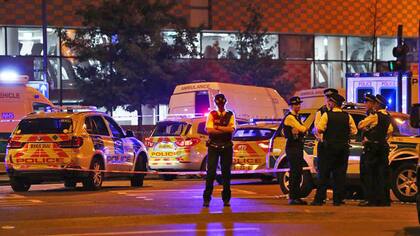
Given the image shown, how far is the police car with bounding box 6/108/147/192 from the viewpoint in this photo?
1541 centimetres

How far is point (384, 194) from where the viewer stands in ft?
39.3

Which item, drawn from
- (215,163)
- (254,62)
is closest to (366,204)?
(215,163)

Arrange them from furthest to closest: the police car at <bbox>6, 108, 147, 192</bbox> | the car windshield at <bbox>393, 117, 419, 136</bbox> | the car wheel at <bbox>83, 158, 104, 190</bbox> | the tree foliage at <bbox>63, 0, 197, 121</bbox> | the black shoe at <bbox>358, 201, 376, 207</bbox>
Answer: the tree foliage at <bbox>63, 0, 197, 121</bbox> → the car wheel at <bbox>83, 158, 104, 190</bbox> → the police car at <bbox>6, 108, 147, 192</bbox> → the car windshield at <bbox>393, 117, 419, 136</bbox> → the black shoe at <bbox>358, 201, 376, 207</bbox>

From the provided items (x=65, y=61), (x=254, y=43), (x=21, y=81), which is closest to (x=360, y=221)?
(x=21, y=81)

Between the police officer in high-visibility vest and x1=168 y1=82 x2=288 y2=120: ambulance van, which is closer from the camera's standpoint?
the police officer in high-visibility vest

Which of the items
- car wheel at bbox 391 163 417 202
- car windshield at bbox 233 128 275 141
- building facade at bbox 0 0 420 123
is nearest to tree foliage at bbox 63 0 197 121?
building facade at bbox 0 0 420 123

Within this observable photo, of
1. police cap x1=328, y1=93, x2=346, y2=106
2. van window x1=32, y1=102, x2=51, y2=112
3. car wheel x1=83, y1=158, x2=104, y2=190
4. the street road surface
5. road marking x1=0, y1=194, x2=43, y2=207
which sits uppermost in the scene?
van window x1=32, y1=102, x2=51, y2=112

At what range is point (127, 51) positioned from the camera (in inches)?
1158

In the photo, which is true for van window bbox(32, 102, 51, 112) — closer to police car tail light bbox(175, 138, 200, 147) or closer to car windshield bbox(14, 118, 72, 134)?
police car tail light bbox(175, 138, 200, 147)

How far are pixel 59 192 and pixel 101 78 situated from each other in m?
15.0

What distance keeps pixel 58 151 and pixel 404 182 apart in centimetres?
683

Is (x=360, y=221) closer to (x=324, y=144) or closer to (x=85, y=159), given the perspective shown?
(x=324, y=144)

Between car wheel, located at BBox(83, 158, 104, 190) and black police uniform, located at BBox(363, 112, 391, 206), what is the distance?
20.3 ft

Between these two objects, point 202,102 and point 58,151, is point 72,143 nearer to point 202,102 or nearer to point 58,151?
point 58,151
